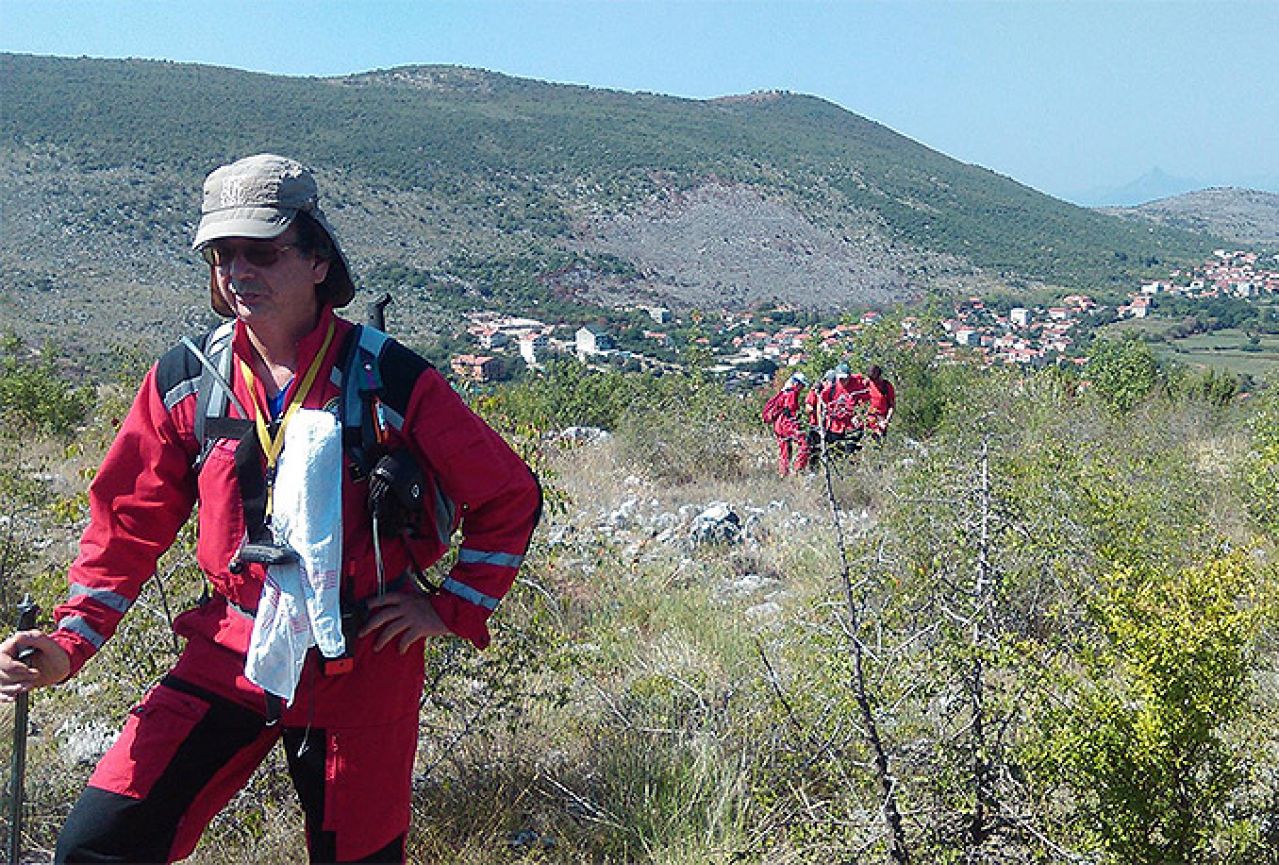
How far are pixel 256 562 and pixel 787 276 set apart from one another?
55.2 metres

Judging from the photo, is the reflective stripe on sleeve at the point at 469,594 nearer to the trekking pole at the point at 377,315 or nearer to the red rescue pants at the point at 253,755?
the red rescue pants at the point at 253,755

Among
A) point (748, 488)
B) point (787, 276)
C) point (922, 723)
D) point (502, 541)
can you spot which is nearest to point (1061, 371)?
Answer: point (748, 488)

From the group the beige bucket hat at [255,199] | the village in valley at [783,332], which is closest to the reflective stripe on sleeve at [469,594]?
the beige bucket hat at [255,199]

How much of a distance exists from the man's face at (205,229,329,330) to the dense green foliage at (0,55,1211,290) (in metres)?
43.5

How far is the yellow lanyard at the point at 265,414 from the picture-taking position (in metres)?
1.95

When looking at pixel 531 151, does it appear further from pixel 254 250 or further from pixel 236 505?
pixel 236 505

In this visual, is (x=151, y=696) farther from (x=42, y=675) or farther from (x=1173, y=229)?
(x=1173, y=229)

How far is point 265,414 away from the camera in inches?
79.0

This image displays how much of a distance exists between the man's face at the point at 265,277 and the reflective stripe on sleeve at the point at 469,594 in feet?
1.95

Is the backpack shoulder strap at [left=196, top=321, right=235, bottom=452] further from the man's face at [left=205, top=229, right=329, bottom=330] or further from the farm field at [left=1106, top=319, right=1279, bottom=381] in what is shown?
the farm field at [left=1106, top=319, right=1279, bottom=381]

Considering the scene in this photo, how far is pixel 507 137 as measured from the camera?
63.7 m

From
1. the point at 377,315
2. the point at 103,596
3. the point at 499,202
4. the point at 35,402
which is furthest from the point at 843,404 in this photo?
the point at 499,202

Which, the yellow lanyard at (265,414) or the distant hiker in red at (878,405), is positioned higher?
the yellow lanyard at (265,414)

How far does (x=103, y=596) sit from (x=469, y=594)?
2.29 ft
